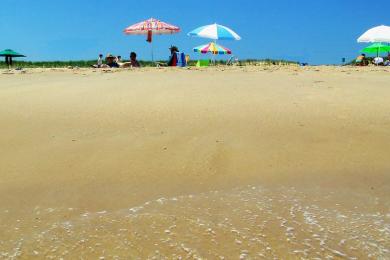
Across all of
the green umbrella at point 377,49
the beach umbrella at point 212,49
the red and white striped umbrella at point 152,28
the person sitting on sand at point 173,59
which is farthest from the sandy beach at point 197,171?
the green umbrella at point 377,49

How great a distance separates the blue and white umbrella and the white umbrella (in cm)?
424

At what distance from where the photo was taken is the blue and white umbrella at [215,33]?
51.3 ft

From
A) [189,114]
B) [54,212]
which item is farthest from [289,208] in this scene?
[189,114]

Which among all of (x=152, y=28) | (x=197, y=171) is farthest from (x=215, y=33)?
(x=197, y=171)

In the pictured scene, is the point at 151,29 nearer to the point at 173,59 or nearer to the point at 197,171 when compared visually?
the point at 173,59

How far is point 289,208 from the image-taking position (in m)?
2.76

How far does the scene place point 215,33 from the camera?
1566cm

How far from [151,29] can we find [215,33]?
2.17m

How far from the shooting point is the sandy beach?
238cm

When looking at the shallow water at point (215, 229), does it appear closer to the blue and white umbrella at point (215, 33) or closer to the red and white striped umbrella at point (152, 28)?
the red and white striped umbrella at point (152, 28)

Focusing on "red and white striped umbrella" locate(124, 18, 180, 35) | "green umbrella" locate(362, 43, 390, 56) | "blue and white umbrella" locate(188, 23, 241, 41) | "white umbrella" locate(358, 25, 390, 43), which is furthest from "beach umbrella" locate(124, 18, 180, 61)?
"green umbrella" locate(362, 43, 390, 56)

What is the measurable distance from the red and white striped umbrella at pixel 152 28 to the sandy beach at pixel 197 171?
8790 mm

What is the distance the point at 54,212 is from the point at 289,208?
132 centimetres

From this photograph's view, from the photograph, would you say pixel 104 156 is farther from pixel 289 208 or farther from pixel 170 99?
pixel 170 99
